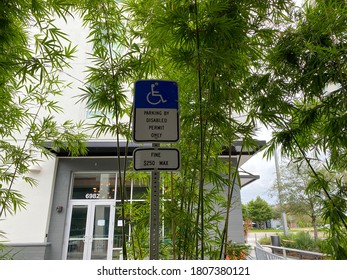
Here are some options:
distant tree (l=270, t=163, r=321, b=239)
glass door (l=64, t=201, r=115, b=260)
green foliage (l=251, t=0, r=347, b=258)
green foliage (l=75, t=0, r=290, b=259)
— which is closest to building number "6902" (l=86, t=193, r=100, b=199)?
glass door (l=64, t=201, r=115, b=260)

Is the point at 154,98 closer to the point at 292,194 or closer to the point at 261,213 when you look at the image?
the point at 292,194

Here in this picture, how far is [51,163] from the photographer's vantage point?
243 inches

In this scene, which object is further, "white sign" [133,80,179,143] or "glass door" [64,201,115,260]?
"glass door" [64,201,115,260]

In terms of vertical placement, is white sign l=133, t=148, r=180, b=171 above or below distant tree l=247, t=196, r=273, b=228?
below

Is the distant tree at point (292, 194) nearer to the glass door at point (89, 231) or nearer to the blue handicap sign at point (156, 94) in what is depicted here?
the glass door at point (89, 231)

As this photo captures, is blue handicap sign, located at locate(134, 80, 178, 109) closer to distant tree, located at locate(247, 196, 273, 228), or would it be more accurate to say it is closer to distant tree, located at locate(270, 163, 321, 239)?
distant tree, located at locate(270, 163, 321, 239)

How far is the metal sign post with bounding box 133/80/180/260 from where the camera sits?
99cm

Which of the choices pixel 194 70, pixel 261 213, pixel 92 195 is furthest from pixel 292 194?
pixel 261 213

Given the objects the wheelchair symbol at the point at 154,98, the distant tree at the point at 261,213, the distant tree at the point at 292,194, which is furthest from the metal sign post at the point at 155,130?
the distant tree at the point at 261,213

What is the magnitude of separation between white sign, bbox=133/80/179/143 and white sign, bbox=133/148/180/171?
52 millimetres

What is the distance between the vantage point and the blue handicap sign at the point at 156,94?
3.58 ft

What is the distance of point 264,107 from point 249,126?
0.22 metres

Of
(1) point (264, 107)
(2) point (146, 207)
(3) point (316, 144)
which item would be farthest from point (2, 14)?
(3) point (316, 144)
